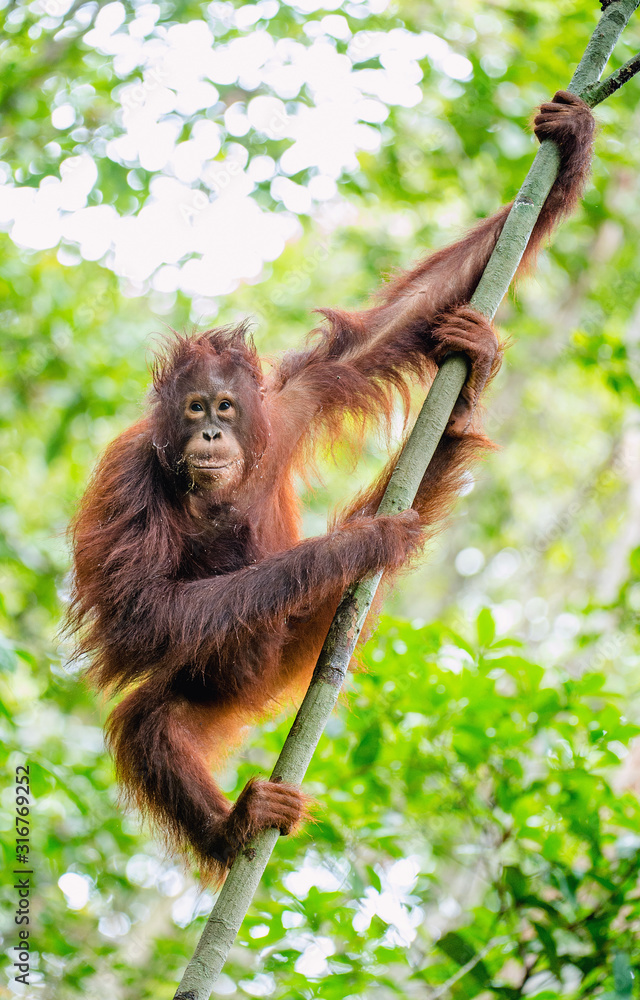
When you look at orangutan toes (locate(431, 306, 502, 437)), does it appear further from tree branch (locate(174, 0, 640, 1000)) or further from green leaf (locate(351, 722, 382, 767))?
green leaf (locate(351, 722, 382, 767))

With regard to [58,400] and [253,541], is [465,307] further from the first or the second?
[58,400]

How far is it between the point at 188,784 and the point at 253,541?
978 mm

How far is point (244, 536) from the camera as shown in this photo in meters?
3.70

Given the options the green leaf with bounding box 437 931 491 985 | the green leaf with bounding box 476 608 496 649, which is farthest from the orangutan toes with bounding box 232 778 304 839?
the green leaf with bounding box 476 608 496 649

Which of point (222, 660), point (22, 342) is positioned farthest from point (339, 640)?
point (22, 342)

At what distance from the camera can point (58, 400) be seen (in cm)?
670

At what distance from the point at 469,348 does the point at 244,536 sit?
116cm

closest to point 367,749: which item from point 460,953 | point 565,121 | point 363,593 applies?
point 460,953

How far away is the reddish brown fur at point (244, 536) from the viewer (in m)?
3.11

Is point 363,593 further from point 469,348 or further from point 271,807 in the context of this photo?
point 469,348

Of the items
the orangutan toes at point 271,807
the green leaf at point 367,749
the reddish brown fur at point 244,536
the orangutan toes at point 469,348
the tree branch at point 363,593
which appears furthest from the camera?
the green leaf at point 367,749

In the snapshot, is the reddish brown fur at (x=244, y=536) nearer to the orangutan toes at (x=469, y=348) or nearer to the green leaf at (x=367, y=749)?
the orangutan toes at (x=469, y=348)

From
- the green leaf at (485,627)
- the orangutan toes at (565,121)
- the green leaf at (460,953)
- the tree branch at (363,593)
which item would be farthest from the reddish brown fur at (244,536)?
the green leaf at (460,953)

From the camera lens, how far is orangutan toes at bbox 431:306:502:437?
3.27m
